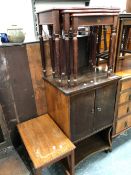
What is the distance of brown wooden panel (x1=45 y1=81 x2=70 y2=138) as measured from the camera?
1.25 meters

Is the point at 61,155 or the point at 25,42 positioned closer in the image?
the point at 61,155

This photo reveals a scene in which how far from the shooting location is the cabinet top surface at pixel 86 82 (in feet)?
3.93

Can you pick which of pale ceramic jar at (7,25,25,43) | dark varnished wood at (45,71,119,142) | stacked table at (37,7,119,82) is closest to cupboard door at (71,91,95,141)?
dark varnished wood at (45,71,119,142)

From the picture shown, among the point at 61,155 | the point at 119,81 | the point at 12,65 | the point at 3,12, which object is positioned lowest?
the point at 61,155

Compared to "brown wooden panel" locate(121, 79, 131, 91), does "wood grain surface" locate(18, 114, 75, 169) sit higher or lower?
lower

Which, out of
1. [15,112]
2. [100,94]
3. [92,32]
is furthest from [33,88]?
[92,32]

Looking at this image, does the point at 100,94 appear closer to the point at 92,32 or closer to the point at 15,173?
the point at 92,32

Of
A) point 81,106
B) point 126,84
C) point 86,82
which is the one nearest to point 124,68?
point 126,84

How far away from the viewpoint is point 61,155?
1.19 meters

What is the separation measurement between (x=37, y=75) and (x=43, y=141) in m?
0.62

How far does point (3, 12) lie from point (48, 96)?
130cm

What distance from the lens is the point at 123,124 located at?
5.81ft

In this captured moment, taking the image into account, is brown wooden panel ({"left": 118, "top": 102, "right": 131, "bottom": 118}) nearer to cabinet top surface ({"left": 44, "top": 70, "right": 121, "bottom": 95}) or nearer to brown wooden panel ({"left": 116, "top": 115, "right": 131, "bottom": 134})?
brown wooden panel ({"left": 116, "top": 115, "right": 131, "bottom": 134})

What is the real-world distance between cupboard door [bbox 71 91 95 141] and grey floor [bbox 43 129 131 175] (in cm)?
41
